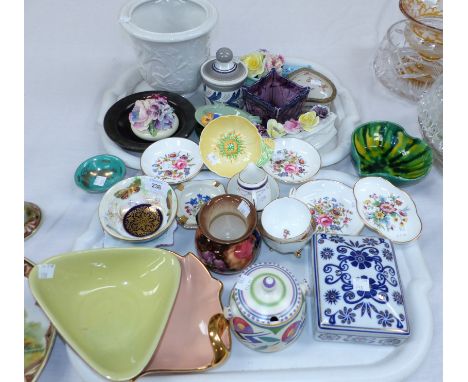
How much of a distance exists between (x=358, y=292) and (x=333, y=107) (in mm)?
885

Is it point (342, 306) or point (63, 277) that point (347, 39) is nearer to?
point (342, 306)

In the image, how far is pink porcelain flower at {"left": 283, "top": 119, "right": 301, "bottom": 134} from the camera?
57.6 inches

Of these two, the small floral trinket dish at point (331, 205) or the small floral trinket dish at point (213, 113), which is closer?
the small floral trinket dish at point (331, 205)

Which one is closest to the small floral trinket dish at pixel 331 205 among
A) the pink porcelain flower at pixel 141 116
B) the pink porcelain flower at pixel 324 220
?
the pink porcelain flower at pixel 324 220

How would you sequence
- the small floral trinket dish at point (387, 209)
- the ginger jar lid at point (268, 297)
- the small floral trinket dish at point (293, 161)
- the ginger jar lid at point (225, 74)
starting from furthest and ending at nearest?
the ginger jar lid at point (225, 74)
the small floral trinket dish at point (293, 161)
the small floral trinket dish at point (387, 209)
the ginger jar lid at point (268, 297)

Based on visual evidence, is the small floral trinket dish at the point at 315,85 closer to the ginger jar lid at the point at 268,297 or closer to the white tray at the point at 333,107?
the white tray at the point at 333,107

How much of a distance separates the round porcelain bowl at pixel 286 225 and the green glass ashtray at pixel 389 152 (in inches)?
13.0

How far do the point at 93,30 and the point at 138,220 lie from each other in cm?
130

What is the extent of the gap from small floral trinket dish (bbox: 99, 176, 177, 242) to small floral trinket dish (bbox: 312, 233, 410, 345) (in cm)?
46

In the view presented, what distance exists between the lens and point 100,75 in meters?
1.85

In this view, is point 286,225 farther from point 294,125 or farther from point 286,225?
point 294,125

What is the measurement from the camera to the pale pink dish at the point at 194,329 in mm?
949

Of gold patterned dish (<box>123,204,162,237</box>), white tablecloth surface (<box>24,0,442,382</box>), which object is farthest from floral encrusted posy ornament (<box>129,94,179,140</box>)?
gold patterned dish (<box>123,204,162,237</box>)
